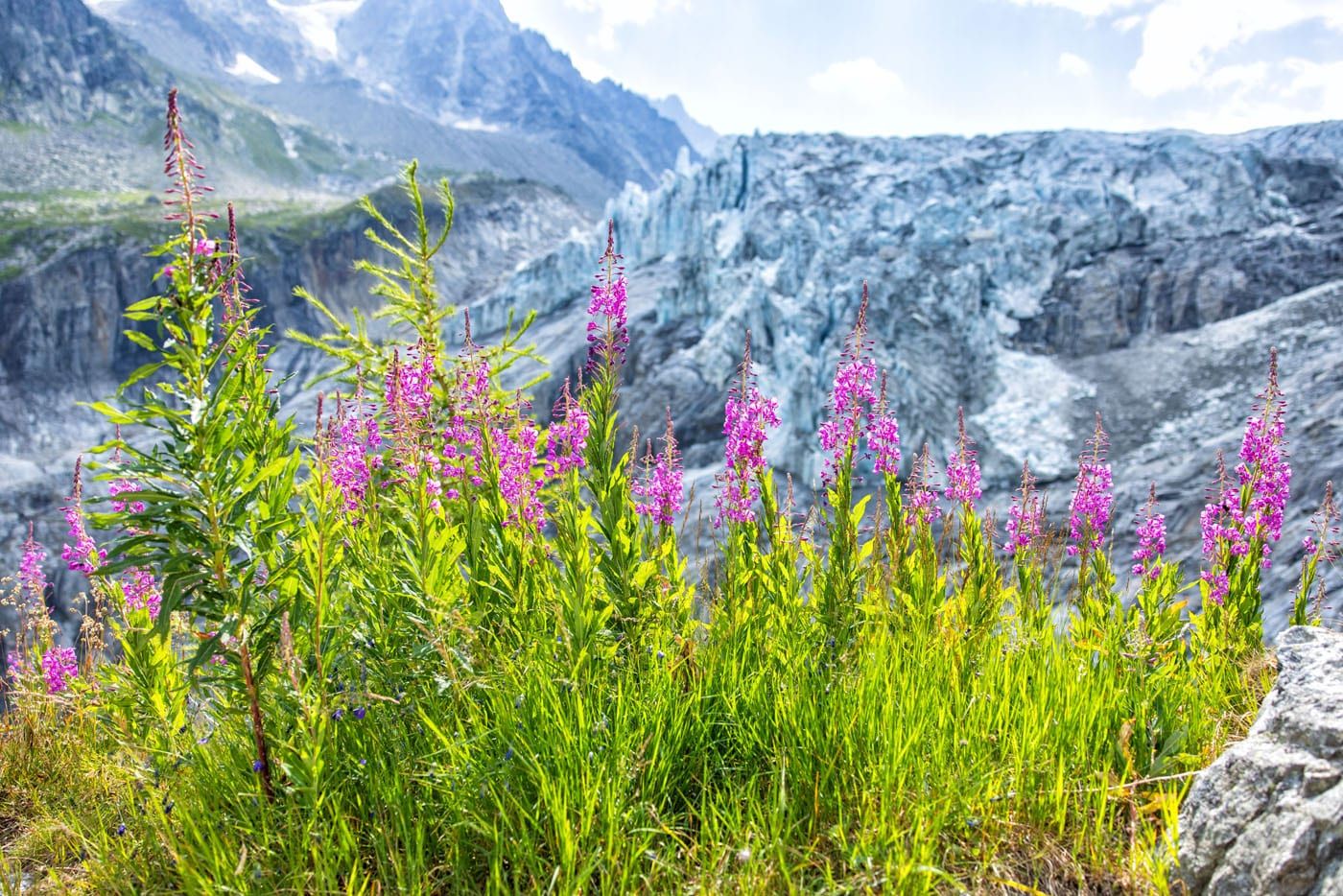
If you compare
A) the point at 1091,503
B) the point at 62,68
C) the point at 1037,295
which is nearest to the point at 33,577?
the point at 1091,503

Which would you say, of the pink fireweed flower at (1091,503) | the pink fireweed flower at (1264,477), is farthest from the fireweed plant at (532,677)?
the pink fireweed flower at (1091,503)

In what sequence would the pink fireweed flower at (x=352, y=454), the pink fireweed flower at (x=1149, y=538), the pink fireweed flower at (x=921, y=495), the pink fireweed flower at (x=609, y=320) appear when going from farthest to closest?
1. the pink fireweed flower at (x=1149, y=538)
2. the pink fireweed flower at (x=921, y=495)
3. the pink fireweed flower at (x=352, y=454)
4. the pink fireweed flower at (x=609, y=320)

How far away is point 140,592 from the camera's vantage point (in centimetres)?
421

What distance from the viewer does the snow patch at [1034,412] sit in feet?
129

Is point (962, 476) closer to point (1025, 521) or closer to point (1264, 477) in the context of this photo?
point (1025, 521)

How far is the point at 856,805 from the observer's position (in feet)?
8.31

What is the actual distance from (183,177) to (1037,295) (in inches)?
2162

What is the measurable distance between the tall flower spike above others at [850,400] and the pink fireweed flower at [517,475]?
1.62m

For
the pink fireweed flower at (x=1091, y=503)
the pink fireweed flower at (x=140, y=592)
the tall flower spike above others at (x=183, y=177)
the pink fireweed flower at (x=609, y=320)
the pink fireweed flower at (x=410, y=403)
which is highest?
the tall flower spike above others at (x=183, y=177)

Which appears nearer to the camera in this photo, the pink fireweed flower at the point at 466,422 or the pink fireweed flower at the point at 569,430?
the pink fireweed flower at the point at 466,422

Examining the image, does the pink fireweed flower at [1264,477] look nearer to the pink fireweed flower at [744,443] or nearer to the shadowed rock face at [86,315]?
the pink fireweed flower at [744,443]

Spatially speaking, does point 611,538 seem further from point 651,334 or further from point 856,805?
point 651,334

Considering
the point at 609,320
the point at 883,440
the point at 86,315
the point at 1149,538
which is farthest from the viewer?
the point at 86,315

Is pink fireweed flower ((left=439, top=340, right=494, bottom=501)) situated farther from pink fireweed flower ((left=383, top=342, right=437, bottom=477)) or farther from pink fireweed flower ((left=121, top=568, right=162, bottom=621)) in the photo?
pink fireweed flower ((left=121, top=568, right=162, bottom=621))
